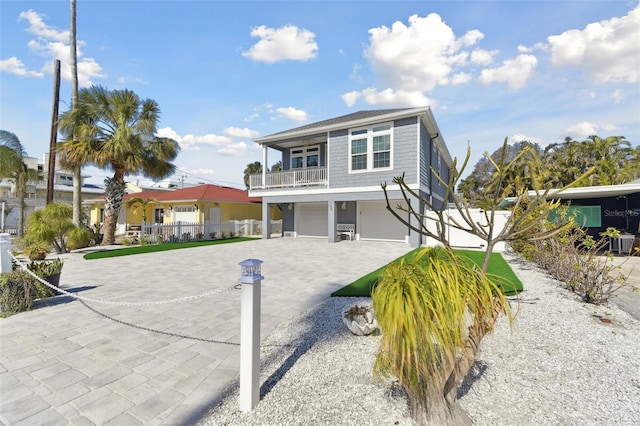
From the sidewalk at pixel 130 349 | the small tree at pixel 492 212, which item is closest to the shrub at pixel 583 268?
the small tree at pixel 492 212

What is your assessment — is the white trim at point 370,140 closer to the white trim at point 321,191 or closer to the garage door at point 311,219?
the white trim at point 321,191

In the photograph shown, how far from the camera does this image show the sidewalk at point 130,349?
8.09 feet

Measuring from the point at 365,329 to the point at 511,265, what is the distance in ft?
25.2

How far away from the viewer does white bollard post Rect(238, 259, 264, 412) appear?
232 cm

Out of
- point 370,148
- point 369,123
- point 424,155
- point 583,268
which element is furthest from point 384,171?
point 583,268

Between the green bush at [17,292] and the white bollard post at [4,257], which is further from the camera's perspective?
the white bollard post at [4,257]

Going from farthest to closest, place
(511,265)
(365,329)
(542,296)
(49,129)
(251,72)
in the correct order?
(49,129) → (251,72) → (511,265) → (542,296) → (365,329)

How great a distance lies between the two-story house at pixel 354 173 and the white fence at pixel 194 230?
3.41 meters

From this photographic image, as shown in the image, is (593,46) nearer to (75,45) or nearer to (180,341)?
(180,341)

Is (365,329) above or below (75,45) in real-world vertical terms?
below

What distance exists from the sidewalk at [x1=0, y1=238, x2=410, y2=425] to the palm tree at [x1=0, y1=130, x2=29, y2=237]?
16947mm

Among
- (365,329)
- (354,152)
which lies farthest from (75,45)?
(365,329)

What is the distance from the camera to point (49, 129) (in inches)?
570

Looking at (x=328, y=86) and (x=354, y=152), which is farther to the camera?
(x=354, y=152)
